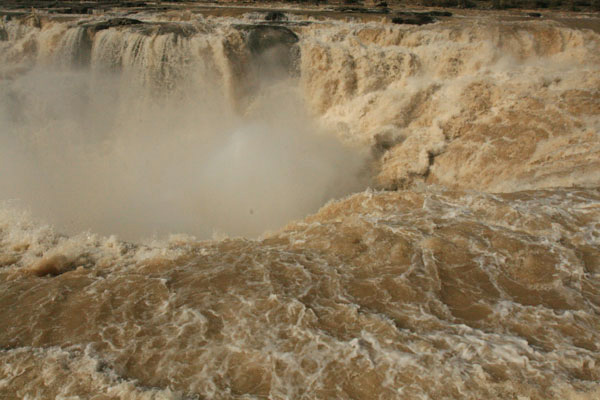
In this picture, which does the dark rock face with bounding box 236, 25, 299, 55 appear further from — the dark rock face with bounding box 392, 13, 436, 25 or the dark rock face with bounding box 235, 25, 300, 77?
the dark rock face with bounding box 392, 13, 436, 25

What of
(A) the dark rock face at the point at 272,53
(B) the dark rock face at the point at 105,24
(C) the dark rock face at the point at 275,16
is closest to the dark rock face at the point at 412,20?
(C) the dark rock face at the point at 275,16

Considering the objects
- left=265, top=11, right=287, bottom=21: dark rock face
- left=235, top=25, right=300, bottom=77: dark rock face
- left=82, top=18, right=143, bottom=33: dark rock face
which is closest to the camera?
left=235, top=25, right=300, bottom=77: dark rock face

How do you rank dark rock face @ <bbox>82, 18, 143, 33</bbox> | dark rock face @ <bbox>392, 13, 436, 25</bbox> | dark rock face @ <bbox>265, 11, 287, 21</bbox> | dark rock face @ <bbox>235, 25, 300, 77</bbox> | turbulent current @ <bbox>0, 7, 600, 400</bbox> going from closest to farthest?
1. turbulent current @ <bbox>0, 7, 600, 400</bbox>
2. dark rock face @ <bbox>235, 25, 300, 77</bbox>
3. dark rock face @ <bbox>82, 18, 143, 33</bbox>
4. dark rock face @ <bbox>392, 13, 436, 25</bbox>
5. dark rock face @ <bbox>265, 11, 287, 21</bbox>

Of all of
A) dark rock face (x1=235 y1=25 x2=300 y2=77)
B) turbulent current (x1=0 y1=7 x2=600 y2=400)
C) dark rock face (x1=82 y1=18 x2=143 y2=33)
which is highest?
dark rock face (x1=82 y1=18 x2=143 y2=33)

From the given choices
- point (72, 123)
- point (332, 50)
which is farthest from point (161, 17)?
point (332, 50)

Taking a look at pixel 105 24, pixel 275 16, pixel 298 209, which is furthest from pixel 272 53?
pixel 105 24

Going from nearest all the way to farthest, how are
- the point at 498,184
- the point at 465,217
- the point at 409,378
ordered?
the point at 409,378, the point at 465,217, the point at 498,184

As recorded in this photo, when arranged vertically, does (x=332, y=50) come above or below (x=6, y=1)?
below

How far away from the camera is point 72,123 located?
36.2 ft

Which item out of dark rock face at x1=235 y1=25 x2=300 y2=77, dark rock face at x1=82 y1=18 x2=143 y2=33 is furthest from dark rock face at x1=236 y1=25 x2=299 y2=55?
dark rock face at x1=82 y1=18 x2=143 y2=33

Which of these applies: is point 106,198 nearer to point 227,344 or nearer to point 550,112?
point 227,344

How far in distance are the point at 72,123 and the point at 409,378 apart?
1053 cm

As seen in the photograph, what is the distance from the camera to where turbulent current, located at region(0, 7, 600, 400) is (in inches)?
156

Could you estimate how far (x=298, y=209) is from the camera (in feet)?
29.4
